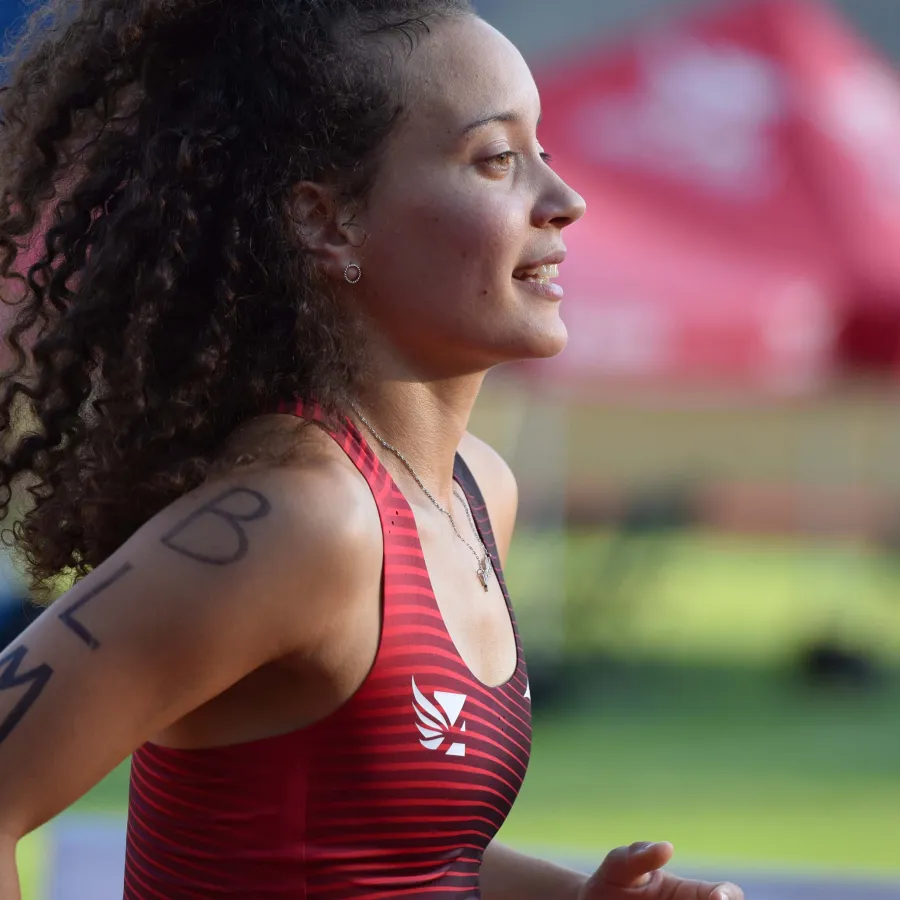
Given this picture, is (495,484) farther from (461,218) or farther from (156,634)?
(156,634)

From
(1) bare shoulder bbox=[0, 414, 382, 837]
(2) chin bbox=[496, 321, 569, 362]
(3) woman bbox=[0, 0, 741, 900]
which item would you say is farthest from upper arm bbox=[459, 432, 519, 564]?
(1) bare shoulder bbox=[0, 414, 382, 837]

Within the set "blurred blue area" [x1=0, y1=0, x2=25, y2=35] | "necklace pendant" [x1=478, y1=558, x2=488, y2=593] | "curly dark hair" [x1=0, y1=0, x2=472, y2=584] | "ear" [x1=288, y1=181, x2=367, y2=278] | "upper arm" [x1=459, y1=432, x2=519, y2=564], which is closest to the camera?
"curly dark hair" [x1=0, y1=0, x2=472, y2=584]

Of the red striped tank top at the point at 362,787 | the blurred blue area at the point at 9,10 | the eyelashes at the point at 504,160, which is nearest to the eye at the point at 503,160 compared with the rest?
the eyelashes at the point at 504,160

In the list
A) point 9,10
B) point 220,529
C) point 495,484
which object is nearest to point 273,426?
point 220,529

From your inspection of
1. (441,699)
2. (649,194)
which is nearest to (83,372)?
(441,699)

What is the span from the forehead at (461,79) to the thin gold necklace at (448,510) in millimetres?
395

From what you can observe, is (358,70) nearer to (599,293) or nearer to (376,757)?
(376,757)

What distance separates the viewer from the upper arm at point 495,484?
2.42 m

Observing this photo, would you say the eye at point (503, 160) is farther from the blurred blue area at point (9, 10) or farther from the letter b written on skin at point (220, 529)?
the blurred blue area at point (9, 10)

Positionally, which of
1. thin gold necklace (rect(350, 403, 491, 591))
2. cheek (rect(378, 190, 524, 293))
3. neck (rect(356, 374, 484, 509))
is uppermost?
cheek (rect(378, 190, 524, 293))

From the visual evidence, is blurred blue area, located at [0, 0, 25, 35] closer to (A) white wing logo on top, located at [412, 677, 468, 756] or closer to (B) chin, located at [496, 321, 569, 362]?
(B) chin, located at [496, 321, 569, 362]

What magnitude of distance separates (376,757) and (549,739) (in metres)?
6.56

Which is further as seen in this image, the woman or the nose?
the nose

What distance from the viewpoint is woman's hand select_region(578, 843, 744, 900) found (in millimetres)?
1994
